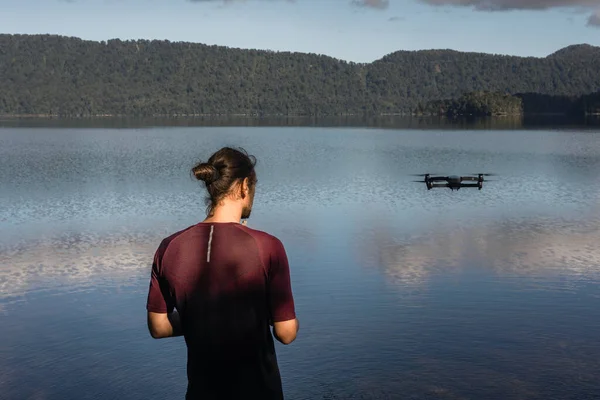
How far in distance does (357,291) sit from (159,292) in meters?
13.9

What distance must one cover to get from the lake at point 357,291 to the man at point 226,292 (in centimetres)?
764

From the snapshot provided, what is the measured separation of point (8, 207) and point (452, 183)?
22.4m

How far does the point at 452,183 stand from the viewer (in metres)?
42.4

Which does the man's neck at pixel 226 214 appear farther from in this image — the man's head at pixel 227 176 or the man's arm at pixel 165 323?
the man's arm at pixel 165 323

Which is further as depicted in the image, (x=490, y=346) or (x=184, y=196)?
(x=184, y=196)

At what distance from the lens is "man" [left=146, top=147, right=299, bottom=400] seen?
14.8 feet

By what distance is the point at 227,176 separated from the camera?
15.2 ft

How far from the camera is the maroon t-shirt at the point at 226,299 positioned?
4.52 m

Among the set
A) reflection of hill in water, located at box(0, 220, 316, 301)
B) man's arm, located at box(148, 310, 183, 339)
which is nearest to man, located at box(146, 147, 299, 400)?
man's arm, located at box(148, 310, 183, 339)

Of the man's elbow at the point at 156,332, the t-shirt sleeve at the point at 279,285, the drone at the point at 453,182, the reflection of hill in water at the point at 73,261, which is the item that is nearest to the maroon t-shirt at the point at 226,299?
the t-shirt sleeve at the point at 279,285

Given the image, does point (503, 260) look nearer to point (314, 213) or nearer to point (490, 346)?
point (490, 346)

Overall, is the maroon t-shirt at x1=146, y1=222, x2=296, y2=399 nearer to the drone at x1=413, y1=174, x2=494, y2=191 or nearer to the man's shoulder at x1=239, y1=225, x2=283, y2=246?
the man's shoulder at x1=239, y1=225, x2=283, y2=246

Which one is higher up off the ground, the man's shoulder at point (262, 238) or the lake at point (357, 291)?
the man's shoulder at point (262, 238)

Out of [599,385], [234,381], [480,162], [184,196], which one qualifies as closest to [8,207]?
[184,196]
